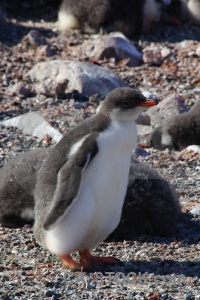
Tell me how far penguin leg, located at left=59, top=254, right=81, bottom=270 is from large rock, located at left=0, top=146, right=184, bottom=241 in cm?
68

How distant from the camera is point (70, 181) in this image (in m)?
4.98

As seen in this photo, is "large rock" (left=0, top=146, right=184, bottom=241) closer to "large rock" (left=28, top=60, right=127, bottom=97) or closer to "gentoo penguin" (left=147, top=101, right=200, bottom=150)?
"gentoo penguin" (left=147, top=101, right=200, bottom=150)

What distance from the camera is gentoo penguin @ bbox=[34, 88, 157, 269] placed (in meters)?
4.98

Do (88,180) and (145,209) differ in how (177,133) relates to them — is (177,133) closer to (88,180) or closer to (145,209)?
(145,209)

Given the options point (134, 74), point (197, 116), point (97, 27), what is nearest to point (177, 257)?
point (197, 116)

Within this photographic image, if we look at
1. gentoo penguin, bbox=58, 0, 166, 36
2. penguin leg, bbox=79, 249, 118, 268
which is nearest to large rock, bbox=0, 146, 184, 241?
penguin leg, bbox=79, 249, 118, 268

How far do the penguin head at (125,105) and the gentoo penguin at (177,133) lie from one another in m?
3.22

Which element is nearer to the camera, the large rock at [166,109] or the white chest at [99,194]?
the white chest at [99,194]

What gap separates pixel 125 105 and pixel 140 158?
2795 mm

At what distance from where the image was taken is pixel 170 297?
466 cm

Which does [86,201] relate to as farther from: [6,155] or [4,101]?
[4,101]

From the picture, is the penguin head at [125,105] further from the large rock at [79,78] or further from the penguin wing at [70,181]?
the large rock at [79,78]

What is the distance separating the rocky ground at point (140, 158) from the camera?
484 centimetres

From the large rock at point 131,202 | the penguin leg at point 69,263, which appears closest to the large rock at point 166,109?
the large rock at point 131,202
